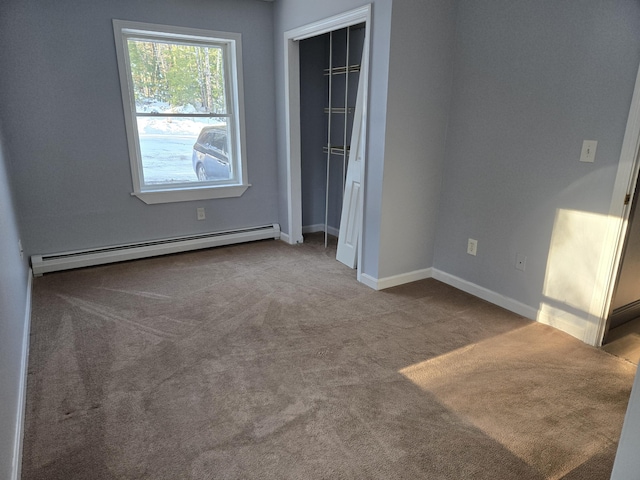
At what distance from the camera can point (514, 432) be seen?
1.83 meters

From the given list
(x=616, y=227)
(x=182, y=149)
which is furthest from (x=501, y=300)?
(x=182, y=149)

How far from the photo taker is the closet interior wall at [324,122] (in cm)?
427

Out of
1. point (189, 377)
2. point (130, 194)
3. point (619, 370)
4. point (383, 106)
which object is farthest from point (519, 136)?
point (130, 194)

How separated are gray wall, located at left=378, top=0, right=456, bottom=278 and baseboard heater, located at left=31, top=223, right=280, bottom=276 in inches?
68.5

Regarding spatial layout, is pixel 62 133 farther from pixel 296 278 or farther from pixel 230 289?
pixel 296 278

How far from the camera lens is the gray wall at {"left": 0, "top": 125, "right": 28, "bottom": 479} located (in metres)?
1.51

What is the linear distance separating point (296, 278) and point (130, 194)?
1.74 metres

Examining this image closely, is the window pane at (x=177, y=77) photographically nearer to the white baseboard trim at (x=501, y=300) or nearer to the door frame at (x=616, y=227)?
the white baseboard trim at (x=501, y=300)

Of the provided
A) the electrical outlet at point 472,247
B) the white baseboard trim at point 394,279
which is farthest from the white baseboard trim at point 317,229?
the electrical outlet at point 472,247

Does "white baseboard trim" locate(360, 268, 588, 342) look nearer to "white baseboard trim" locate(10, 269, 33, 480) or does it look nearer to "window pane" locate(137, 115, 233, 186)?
"window pane" locate(137, 115, 233, 186)

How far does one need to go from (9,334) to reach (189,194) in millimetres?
2389

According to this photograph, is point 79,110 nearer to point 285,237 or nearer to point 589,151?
point 285,237

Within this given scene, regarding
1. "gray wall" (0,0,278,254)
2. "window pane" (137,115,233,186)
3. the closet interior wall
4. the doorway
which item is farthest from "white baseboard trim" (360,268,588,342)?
"gray wall" (0,0,278,254)

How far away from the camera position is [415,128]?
10.2 ft
